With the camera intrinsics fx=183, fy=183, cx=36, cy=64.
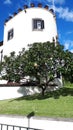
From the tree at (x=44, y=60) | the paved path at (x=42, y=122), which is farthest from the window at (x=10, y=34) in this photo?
the paved path at (x=42, y=122)

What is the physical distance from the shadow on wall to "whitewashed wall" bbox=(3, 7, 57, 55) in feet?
17.4

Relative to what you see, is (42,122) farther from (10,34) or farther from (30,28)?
(10,34)

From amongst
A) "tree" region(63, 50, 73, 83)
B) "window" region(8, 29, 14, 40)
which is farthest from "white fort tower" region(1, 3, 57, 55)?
"tree" region(63, 50, 73, 83)

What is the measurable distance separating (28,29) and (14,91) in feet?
25.4

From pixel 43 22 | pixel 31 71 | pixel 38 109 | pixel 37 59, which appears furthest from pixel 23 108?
pixel 43 22

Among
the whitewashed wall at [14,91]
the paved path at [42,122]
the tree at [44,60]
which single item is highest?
the tree at [44,60]

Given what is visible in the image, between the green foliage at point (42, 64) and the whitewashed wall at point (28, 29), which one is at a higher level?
the whitewashed wall at point (28, 29)

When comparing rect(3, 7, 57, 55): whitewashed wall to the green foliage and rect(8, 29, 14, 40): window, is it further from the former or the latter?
the green foliage

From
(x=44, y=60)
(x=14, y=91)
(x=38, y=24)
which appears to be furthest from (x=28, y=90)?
(x=38, y=24)

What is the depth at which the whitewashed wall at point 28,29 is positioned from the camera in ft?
67.3

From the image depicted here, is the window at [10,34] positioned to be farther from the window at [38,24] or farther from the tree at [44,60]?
the tree at [44,60]

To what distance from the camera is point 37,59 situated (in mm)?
13273

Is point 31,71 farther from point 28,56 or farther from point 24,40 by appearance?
point 24,40

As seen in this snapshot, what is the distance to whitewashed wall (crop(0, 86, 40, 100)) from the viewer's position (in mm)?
16125
